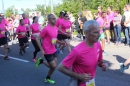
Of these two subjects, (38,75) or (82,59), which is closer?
(82,59)

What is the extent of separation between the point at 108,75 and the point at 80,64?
407 centimetres

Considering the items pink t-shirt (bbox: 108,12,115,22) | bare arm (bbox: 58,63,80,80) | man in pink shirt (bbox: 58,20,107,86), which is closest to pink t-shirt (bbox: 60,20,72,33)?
pink t-shirt (bbox: 108,12,115,22)

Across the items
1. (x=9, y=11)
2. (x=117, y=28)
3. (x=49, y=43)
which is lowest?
(x=9, y=11)

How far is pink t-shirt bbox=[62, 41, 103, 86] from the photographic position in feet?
9.95

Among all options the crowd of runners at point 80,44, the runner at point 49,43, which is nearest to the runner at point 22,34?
the crowd of runners at point 80,44

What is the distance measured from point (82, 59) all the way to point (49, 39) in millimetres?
3373

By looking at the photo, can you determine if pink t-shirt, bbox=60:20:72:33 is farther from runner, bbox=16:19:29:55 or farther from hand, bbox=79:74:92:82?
hand, bbox=79:74:92:82

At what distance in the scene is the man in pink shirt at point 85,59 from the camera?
9.91ft

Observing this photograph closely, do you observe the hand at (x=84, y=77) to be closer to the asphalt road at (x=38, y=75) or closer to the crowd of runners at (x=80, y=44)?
the crowd of runners at (x=80, y=44)

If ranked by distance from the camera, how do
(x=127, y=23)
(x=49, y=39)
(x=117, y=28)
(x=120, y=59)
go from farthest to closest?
(x=117, y=28), (x=127, y=23), (x=120, y=59), (x=49, y=39)

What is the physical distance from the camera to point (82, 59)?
3.06 meters

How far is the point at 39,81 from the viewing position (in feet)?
22.3

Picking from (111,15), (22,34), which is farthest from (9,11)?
(22,34)

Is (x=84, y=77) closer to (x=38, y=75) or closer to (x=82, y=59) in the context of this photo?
(x=82, y=59)
